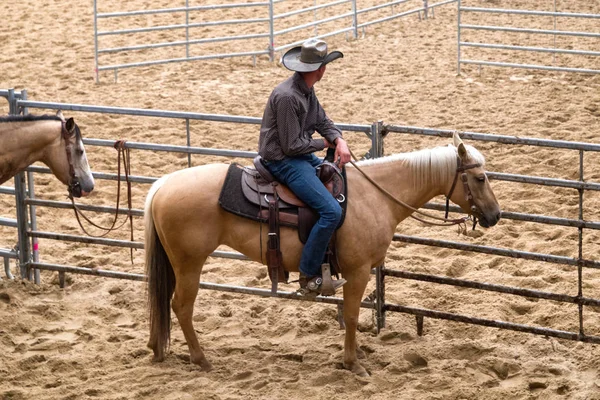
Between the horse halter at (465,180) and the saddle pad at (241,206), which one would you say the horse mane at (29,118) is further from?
the horse halter at (465,180)

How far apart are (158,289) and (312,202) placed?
1.22 metres

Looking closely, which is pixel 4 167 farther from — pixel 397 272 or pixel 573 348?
pixel 573 348

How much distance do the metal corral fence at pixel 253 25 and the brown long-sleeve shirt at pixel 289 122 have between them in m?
7.79

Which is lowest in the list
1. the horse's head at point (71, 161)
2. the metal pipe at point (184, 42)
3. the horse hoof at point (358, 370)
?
the horse hoof at point (358, 370)

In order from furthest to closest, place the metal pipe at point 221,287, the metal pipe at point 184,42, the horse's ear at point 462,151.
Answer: the metal pipe at point 184,42 → the metal pipe at point 221,287 → the horse's ear at point 462,151

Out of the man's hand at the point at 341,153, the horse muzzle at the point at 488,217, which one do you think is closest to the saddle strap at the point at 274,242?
the man's hand at the point at 341,153

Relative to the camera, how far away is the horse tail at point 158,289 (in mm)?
6345

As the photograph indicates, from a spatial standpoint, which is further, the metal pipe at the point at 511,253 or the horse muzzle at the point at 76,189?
the horse muzzle at the point at 76,189

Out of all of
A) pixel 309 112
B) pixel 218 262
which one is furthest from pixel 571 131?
pixel 309 112

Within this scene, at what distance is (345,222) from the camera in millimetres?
6145

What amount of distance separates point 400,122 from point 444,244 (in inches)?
202

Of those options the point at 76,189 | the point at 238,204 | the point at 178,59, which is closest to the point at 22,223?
the point at 76,189

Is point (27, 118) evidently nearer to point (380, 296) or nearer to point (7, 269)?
point (7, 269)

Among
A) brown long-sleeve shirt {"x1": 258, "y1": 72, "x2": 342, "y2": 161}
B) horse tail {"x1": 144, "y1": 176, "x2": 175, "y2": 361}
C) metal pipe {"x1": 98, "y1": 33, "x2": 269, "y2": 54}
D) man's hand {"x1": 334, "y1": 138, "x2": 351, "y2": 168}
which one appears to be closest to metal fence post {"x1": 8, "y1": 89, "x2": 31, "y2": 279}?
horse tail {"x1": 144, "y1": 176, "x2": 175, "y2": 361}
